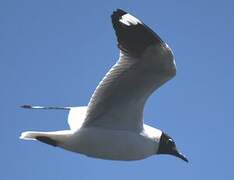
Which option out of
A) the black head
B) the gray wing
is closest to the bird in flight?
the gray wing

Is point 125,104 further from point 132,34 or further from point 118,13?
point 118,13

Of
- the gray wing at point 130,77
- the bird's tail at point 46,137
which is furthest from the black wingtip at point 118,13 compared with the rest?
the bird's tail at point 46,137

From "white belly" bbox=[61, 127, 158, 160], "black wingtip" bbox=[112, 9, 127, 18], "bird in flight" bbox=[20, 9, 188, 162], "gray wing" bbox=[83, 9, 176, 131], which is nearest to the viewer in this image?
"black wingtip" bbox=[112, 9, 127, 18]

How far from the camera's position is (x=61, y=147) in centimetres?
1172

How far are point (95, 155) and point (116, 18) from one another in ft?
6.53

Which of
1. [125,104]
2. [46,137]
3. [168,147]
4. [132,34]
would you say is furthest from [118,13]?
[168,147]

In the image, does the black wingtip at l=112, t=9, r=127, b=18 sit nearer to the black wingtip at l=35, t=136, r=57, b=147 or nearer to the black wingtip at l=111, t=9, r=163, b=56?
the black wingtip at l=111, t=9, r=163, b=56

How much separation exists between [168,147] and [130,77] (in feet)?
6.34

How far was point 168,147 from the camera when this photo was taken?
43.0ft

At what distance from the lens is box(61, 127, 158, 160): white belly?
464 inches

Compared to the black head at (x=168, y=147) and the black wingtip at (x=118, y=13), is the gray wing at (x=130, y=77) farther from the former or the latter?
the black head at (x=168, y=147)

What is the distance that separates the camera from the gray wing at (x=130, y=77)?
11.0m

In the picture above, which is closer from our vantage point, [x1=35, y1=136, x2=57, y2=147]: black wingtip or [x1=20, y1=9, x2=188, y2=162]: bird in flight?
[x1=20, y1=9, x2=188, y2=162]: bird in flight

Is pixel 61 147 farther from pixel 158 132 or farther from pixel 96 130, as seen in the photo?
pixel 158 132
